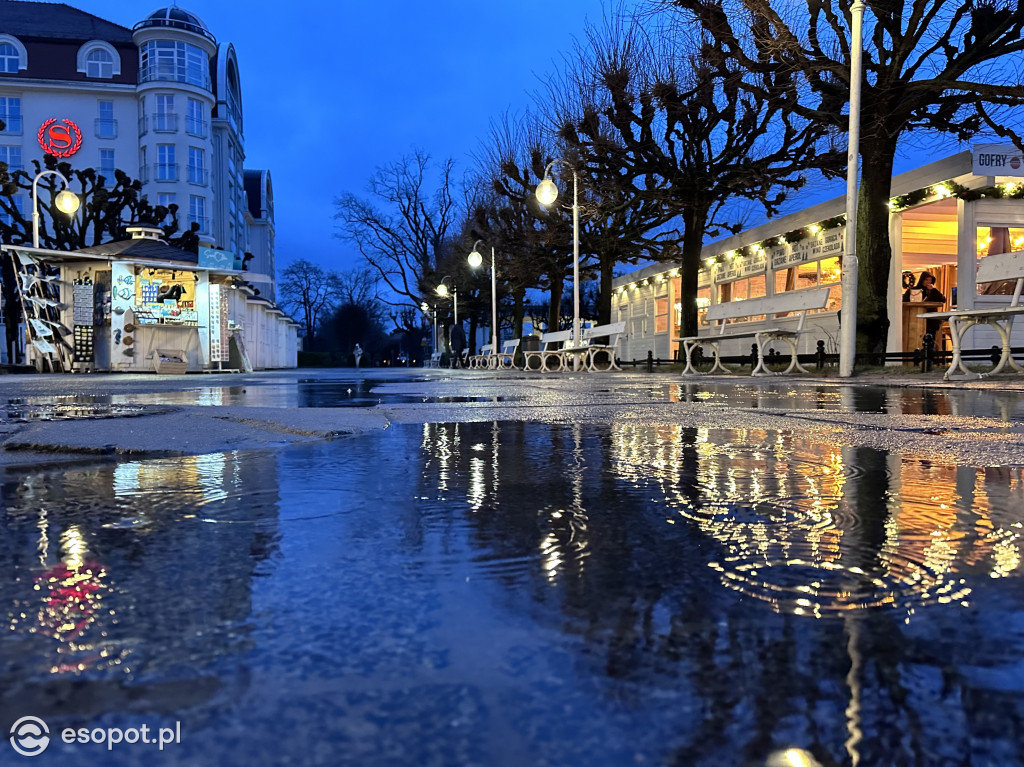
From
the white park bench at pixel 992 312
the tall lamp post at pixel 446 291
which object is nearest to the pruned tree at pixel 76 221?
the tall lamp post at pixel 446 291

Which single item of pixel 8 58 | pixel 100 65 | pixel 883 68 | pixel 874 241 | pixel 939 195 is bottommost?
pixel 874 241

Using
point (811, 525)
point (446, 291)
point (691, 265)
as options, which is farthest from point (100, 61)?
point (811, 525)

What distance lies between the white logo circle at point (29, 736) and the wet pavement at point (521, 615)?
0.04ft

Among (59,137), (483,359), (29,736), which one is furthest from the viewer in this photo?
(59,137)

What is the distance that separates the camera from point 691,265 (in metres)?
17.9

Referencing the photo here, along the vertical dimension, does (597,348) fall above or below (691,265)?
below

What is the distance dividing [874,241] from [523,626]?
1198 centimetres

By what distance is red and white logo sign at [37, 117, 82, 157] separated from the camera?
138 ft

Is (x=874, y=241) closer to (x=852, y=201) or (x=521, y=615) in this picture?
(x=852, y=201)

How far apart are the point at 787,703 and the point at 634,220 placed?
72.2 feet

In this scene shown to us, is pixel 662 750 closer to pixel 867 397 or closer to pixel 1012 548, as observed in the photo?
pixel 1012 548

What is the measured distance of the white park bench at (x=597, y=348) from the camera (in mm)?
17312

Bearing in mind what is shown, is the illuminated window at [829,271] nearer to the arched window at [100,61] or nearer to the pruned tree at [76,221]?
the pruned tree at [76,221]

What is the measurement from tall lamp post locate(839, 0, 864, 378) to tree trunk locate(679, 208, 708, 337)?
7.14 metres
